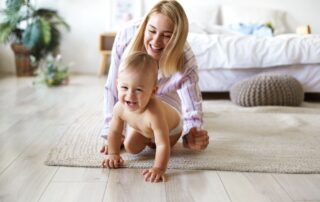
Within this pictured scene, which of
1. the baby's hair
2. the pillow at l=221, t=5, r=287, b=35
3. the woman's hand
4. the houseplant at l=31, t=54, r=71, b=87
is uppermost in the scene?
the pillow at l=221, t=5, r=287, b=35

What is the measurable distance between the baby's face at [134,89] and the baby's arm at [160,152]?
75 millimetres

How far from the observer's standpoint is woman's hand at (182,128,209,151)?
1.36 metres

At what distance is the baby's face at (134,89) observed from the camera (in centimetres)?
117

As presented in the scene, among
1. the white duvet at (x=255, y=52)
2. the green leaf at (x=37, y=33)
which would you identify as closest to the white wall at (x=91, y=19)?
the green leaf at (x=37, y=33)

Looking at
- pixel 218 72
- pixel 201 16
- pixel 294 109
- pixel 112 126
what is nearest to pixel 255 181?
pixel 112 126

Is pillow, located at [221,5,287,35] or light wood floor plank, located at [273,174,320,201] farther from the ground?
pillow, located at [221,5,287,35]

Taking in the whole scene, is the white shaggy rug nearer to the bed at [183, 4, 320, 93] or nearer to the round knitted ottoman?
the round knitted ottoman

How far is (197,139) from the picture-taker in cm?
137

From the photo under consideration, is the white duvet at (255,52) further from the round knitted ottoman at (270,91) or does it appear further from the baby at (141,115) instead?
the baby at (141,115)

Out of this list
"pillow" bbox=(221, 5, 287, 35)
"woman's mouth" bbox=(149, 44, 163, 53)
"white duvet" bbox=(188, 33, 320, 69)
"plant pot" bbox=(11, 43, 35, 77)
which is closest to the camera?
"woman's mouth" bbox=(149, 44, 163, 53)

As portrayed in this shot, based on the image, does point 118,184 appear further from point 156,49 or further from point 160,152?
point 156,49

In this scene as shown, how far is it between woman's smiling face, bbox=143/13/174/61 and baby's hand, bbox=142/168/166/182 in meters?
0.42

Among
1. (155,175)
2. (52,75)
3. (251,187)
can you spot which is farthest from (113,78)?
(52,75)

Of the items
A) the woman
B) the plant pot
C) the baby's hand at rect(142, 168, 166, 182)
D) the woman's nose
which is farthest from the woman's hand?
the plant pot
